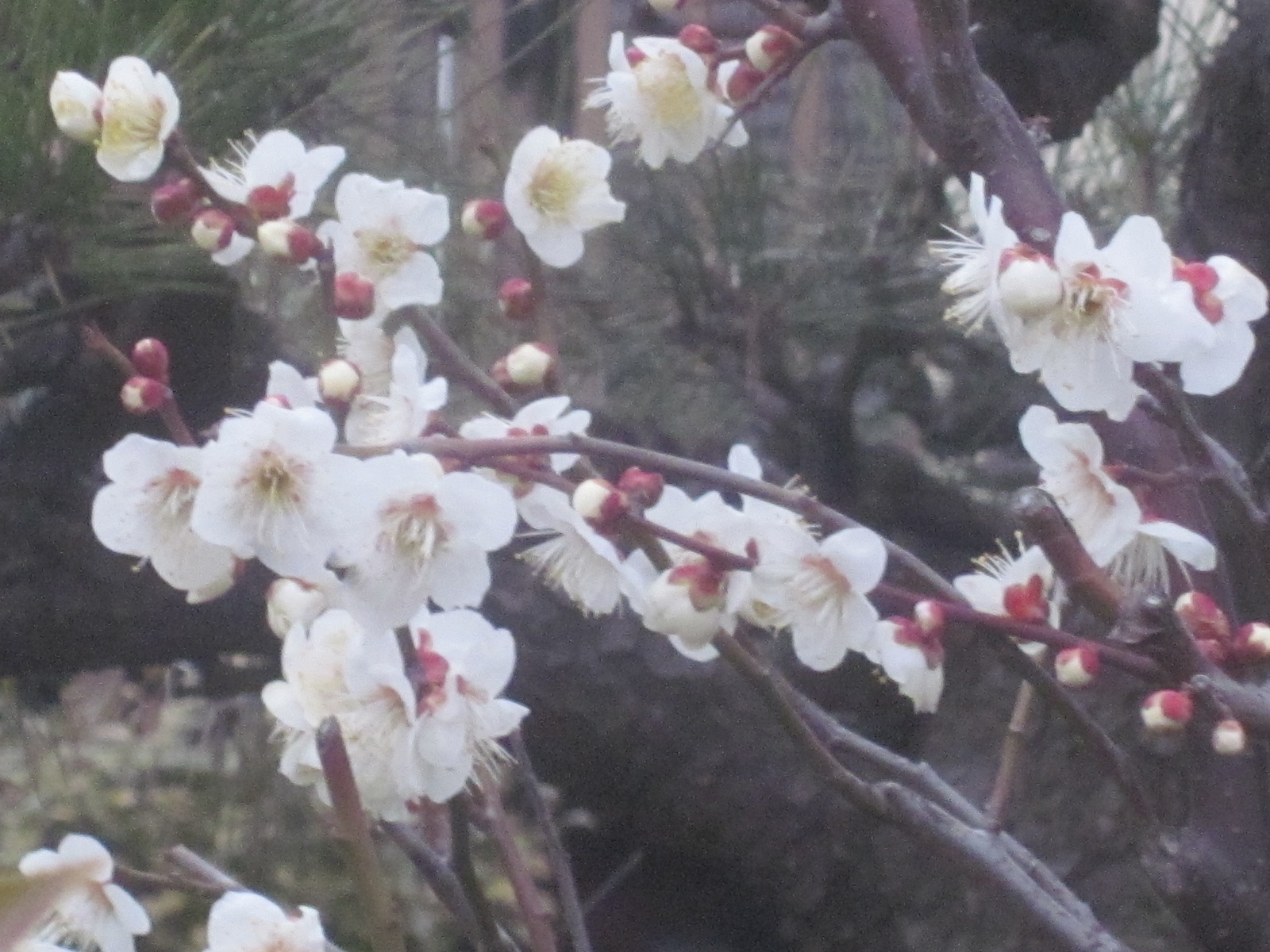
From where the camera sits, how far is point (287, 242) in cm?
47

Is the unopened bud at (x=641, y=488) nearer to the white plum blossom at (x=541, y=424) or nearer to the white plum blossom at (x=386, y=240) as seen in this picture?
the white plum blossom at (x=541, y=424)

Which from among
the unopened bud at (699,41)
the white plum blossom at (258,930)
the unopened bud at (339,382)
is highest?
the unopened bud at (699,41)

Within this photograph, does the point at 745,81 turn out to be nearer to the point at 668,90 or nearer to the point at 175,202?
the point at 668,90

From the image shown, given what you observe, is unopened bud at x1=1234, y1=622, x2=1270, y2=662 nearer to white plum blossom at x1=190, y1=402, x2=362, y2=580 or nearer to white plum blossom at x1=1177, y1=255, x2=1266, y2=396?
white plum blossom at x1=1177, y1=255, x2=1266, y2=396

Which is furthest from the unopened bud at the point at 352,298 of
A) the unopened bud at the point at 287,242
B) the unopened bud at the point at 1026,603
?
the unopened bud at the point at 1026,603

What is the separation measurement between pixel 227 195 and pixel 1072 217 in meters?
0.29

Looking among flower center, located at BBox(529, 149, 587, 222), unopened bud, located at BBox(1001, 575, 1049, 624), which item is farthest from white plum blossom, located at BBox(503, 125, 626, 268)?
unopened bud, located at BBox(1001, 575, 1049, 624)

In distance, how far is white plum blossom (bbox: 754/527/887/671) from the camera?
1.42 feet

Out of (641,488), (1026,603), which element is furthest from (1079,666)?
(641,488)

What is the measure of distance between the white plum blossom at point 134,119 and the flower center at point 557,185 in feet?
0.43

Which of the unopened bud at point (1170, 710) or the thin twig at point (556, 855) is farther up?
the unopened bud at point (1170, 710)

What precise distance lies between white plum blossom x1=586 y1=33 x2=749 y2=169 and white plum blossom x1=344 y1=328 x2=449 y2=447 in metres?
0.15

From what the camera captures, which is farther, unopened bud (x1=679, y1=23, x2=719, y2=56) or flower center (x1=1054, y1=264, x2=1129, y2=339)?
unopened bud (x1=679, y1=23, x2=719, y2=56)

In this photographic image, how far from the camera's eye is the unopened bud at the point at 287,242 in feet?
1.55
